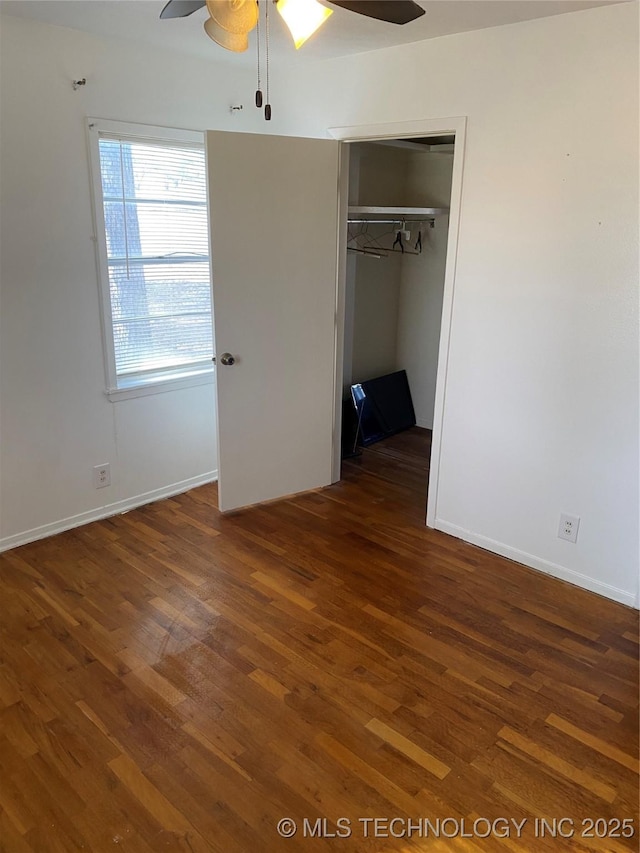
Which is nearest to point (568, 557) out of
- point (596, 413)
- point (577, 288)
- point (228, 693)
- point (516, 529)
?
point (516, 529)

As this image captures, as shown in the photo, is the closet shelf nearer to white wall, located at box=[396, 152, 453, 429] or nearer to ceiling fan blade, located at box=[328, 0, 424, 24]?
white wall, located at box=[396, 152, 453, 429]

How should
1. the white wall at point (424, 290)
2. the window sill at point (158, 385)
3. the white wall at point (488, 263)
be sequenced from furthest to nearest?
the white wall at point (424, 290) < the window sill at point (158, 385) < the white wall at point (488, 263)

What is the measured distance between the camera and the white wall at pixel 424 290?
183 inches

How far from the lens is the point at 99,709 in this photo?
2137 mm

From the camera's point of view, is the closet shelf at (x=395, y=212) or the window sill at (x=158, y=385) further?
the closet shelf at (x=395, y=212)

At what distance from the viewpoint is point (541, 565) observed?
119 inches

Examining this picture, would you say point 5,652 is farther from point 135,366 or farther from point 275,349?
point 275,349

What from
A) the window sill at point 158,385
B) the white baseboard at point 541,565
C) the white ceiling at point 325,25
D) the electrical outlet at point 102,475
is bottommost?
the white baseboard at point 541,565

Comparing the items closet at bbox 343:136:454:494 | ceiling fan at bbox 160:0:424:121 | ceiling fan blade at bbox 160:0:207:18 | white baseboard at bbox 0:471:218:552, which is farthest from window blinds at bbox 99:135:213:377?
ceiling fan at bbox 160:0:424:121

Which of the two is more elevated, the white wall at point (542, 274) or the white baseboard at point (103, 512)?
the white wall at point (542, 274)

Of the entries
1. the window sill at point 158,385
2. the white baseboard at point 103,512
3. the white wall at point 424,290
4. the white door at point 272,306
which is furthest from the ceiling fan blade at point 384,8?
the white wall at point 424,290

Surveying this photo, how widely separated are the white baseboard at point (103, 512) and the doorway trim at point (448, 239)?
1.17 m

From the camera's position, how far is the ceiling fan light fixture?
1622 millimetres

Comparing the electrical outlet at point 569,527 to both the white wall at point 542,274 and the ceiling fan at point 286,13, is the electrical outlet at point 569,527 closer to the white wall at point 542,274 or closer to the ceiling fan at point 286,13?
the white wall at point 542,274
